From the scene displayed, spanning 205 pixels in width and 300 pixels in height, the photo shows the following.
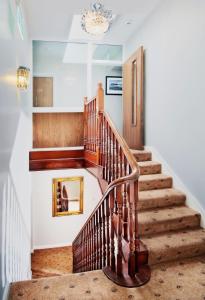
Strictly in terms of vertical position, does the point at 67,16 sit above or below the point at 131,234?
above

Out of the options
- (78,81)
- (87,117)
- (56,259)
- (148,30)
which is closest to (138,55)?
(148,30)

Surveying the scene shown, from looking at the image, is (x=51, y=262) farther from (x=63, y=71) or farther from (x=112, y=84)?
(x=112, y=84)

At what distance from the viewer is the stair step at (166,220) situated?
128 inches

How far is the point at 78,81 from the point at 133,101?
2074 millimetres

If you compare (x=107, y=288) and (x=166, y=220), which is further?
(x=166, y=220)

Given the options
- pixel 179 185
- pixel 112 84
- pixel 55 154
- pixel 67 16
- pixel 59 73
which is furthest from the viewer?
pixel 112 84

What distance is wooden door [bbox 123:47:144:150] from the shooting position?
17.1 feet

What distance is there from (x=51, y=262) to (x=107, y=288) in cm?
386

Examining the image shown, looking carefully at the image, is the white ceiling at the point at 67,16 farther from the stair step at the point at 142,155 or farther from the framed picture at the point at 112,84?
the stair step at the point at 142,155

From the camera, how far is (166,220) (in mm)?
3309

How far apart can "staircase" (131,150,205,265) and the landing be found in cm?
26

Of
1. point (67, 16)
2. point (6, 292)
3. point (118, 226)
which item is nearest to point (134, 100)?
point (67, 16)

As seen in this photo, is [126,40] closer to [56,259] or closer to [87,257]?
[87,257]

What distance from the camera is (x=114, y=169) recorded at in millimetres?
3426
